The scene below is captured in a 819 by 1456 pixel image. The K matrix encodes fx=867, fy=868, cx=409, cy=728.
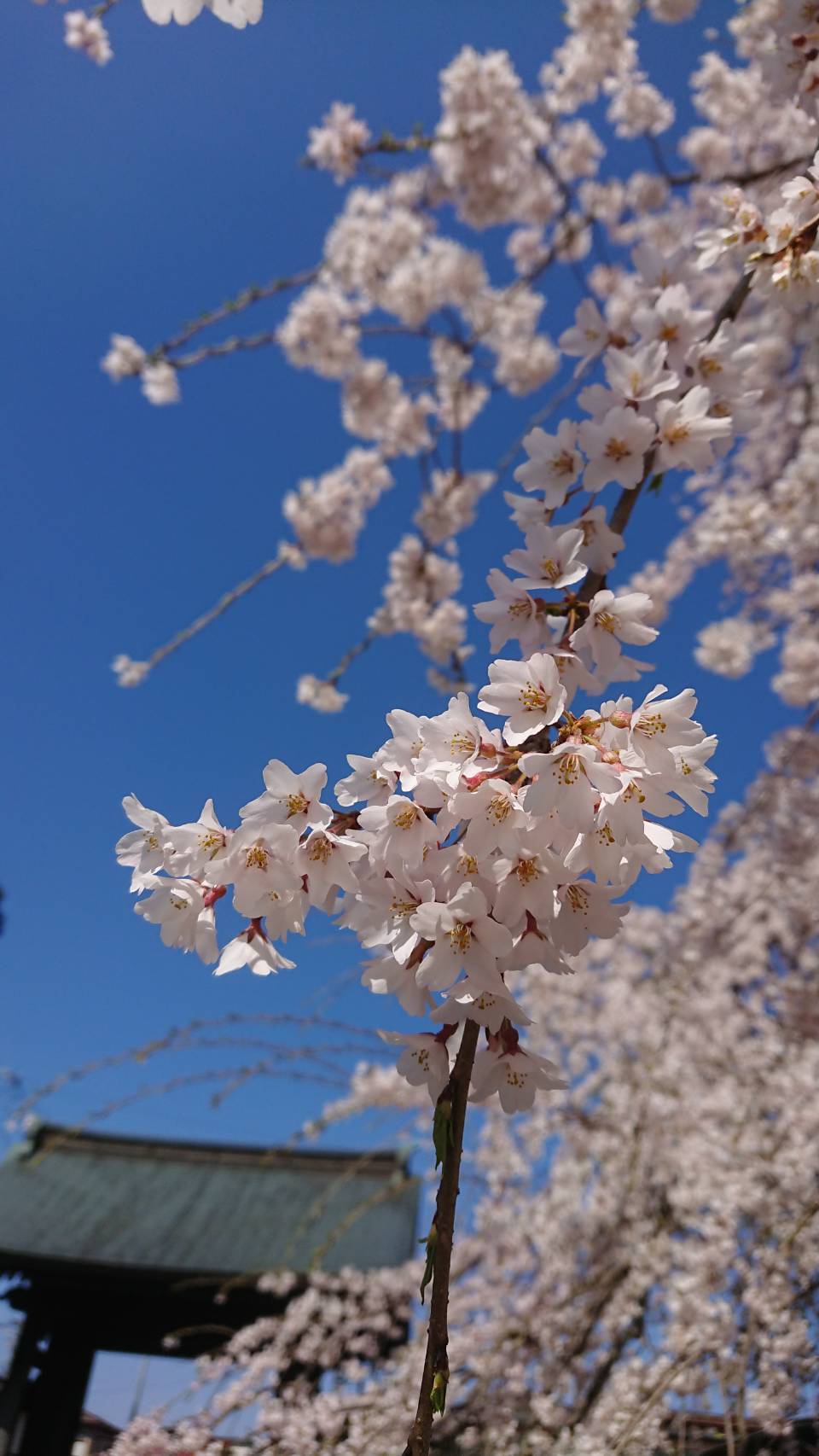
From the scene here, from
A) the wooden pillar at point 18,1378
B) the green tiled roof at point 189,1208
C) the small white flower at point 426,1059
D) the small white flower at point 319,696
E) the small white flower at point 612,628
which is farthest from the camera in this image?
the green tiled roof at point 189,1208

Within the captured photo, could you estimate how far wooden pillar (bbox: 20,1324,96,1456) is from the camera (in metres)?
8.05

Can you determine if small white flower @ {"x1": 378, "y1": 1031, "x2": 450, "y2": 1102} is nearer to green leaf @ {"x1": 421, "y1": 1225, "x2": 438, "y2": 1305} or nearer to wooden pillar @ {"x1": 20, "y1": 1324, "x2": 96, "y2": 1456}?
green leaf @ {"x1": 421, "y1": 1225, "x2": 438, "y2": 1305}

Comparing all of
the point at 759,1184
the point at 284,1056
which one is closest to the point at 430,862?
the point at 284,1056

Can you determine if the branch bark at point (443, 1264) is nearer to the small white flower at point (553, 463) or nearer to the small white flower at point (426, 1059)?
the small white flower at point (426, 1059)

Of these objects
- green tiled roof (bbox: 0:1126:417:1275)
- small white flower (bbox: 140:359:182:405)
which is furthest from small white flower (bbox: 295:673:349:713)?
green tiled roof (bbox: 0:1126:417:1275)

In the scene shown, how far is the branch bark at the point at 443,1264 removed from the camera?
2.87 feet

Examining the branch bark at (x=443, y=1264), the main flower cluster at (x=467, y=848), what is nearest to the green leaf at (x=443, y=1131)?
the branch bark at (x=443, y=1264)

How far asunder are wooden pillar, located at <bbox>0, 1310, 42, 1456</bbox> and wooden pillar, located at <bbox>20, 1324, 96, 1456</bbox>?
154mm

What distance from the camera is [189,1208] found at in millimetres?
10055

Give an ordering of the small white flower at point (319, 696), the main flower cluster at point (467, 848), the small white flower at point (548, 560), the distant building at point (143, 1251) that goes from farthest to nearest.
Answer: the distant building at point (143, 1251), the small white flower at point (319, 696), the small white flower at point (548, 560), the main flower cluster at point (467, 848)

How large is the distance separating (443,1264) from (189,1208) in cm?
1074

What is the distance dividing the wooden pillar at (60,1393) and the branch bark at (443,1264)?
9.62 meters

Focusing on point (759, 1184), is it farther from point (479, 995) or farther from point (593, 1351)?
point (479, 995)

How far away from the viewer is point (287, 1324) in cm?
582
